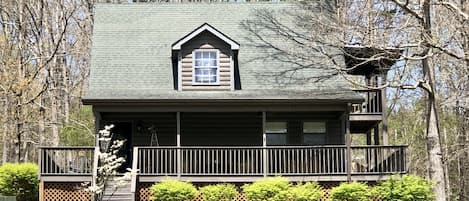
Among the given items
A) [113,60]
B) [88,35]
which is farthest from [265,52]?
[88,35]

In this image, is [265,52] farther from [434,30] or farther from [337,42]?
[434,30]

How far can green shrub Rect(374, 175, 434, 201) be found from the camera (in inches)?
698

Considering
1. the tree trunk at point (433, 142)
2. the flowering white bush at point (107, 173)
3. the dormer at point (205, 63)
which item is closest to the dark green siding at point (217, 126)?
the dormer at point (205, 63)

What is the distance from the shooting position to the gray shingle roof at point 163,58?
66.4 ft

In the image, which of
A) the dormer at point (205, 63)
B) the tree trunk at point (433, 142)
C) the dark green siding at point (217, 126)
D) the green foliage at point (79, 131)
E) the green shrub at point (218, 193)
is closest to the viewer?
the green shrub at point (218, 193)

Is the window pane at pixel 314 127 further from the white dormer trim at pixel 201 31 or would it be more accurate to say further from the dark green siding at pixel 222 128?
the white dormer trim at pixel 201 31

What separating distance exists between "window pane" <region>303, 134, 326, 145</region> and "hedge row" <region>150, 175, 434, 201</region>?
3.10 m

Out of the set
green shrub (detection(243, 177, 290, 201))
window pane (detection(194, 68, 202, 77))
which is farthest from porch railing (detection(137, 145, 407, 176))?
window pane (detection(194, 68, 202, 77))

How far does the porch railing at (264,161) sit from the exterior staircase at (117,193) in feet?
2.45

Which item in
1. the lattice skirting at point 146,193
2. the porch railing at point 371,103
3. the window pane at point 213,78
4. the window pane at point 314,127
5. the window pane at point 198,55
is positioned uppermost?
the window pane at point 198,55

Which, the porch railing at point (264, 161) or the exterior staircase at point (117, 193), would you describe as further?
the porch railing at point (264, 161)

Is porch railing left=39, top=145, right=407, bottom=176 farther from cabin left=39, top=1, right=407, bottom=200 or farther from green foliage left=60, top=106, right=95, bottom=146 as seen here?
green foliage left=60, top=106, right=95, bottom=146

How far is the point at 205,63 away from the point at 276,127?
3201mm

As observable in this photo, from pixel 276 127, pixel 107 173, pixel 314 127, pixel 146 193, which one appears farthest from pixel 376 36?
pixel 107 173
